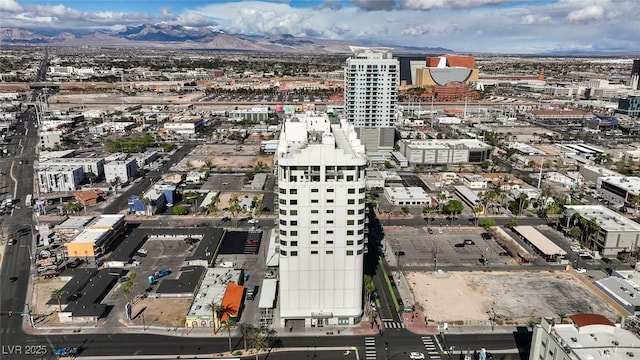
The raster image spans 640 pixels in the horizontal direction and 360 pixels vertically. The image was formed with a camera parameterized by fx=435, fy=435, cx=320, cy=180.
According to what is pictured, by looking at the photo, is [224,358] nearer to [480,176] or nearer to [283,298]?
[283,298]

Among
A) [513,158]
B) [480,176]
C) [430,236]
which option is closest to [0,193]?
[430,236]

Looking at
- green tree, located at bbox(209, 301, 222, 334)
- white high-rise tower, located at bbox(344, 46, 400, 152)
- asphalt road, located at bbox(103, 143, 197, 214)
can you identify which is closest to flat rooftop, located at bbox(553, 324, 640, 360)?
green tree, located at bbox(209, 301, 222, 334)

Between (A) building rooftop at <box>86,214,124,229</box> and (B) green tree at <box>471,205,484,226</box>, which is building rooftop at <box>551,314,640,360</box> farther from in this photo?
(A) building rooftop at <box>86,214,124,229</box>

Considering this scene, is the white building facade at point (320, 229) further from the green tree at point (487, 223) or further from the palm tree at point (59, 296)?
the green tree at point (487, 223)

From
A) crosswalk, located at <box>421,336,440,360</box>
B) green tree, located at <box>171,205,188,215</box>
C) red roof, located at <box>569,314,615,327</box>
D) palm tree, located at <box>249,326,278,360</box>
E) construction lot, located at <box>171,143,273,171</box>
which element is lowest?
crosswalk, located at <box>421,336,440,360</box>

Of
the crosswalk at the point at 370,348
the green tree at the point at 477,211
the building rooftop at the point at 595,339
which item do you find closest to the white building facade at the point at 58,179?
the crosswalk at the point at 370,348

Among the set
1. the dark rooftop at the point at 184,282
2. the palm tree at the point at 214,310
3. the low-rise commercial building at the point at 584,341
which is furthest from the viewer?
the dark rooftop at the point at 184,282
